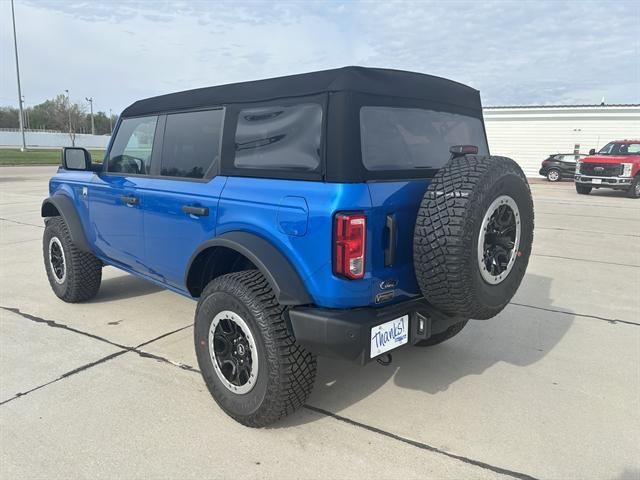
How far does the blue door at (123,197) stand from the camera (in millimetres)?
3672

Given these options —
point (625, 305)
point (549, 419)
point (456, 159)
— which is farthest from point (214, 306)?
point (625, 305)

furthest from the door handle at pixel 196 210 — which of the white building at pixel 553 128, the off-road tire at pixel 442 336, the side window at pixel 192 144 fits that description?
the white building at pixel 553 128

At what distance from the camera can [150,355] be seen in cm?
354

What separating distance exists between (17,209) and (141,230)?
29.6ft

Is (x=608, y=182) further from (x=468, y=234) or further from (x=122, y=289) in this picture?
(x=468, y=234)

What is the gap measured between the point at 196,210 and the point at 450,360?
2099 millimetres

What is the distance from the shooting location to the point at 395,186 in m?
2.50

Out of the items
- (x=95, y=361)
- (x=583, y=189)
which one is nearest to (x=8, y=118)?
(x=583, y=189)

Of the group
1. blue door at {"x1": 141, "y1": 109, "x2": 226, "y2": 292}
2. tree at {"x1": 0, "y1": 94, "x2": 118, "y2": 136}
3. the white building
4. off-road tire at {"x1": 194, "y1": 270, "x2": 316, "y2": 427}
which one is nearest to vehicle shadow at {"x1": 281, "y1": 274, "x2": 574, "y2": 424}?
off-road tire at {"x1": 194, "y1": 270, "x2": 316, "y2": 427}

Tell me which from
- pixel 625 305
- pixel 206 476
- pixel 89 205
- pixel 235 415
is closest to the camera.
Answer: pixel 206 476

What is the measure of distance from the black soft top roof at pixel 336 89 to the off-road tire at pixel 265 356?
1.02m

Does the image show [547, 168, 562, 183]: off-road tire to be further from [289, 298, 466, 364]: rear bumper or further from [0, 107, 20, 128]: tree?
[0, 107, 20, 128]: tree

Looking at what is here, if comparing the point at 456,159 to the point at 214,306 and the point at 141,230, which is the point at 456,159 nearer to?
the point at 214,306

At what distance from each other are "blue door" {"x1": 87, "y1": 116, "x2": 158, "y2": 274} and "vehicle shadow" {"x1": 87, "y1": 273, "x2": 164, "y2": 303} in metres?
0.77
